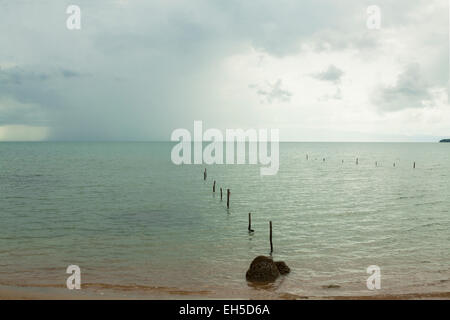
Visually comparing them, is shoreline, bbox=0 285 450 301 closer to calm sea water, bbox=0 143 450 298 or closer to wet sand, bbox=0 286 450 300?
wet sand, bbox=0 286 450 300

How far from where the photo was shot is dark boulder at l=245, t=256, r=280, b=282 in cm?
1973

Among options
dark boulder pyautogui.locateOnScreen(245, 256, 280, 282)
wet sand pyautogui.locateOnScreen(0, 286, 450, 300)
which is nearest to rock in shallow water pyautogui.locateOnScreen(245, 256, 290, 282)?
dark boulder pyautogui.locateOnScreen(245, 256, 280, 282)

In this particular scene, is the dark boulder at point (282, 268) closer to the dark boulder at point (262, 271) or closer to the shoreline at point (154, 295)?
the dark boulder at point (262, 271)

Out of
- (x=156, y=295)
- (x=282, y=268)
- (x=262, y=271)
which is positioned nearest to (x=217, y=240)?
(x=282, y=268)

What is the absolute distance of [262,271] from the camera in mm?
19750

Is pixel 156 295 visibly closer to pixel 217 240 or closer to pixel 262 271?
pixel 262 271

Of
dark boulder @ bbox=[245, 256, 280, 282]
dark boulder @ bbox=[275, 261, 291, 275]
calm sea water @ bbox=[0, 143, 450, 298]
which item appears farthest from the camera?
dark boulder @ bbox=[275, 261, 291, 275]

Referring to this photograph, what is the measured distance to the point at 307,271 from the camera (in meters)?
21.8

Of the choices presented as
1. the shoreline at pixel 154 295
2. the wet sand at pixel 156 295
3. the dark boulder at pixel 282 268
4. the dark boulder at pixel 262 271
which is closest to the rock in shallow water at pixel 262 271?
the dark boulder at pixel 262 271

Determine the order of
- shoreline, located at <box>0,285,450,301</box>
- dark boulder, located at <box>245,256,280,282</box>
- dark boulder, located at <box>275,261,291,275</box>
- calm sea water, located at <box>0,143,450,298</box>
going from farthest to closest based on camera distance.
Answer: dark boulder, located at <box>275,261,291,275</box> → calm sea water, located at <box>0,143,450,298</box> → dark boulder, located at <box>245,256,280,282</box> → shoreline, located at <box>0,285,450,301</box>

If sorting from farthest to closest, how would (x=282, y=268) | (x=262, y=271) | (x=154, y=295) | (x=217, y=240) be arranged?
(x=217, y=240) → (x=282, y=268) → (x=262, y=271) → (x=154, y=295)

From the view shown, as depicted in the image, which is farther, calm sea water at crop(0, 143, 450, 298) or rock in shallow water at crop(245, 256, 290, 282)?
calm sea water at crop(0, 143, 450, 298)
